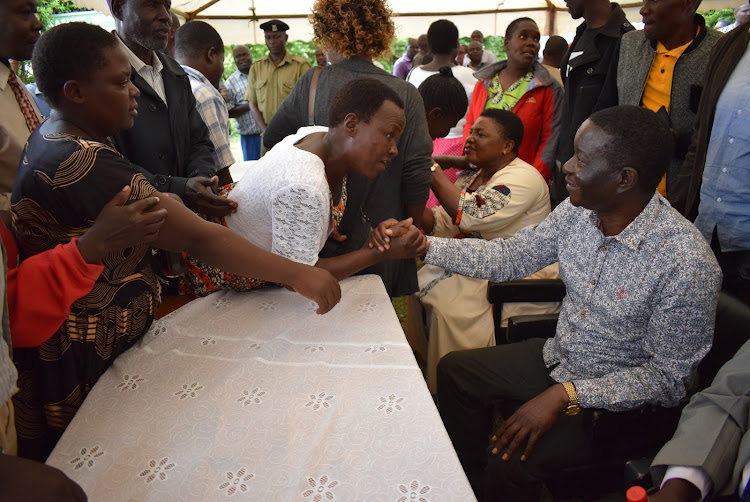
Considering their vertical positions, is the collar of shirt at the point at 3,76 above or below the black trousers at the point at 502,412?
above

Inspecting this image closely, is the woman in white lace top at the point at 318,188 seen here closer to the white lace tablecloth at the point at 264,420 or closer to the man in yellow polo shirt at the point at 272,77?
the white lace tablecloth at the point at 264,420

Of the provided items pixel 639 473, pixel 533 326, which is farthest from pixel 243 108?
pixel 639 473

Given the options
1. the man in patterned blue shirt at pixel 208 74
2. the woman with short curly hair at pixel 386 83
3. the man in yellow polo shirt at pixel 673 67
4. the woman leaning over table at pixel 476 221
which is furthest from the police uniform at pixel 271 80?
the man in yellow polo shirt at pixel 673 67

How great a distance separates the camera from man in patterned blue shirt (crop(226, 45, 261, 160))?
23.2 feet

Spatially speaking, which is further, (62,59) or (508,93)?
(508,93)

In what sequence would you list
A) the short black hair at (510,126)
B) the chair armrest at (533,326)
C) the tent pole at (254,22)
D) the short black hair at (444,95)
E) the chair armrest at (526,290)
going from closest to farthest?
the chair armrest at (533,326) < the chair armrest at (526,290) < the short black hair at (510,126) < the short black hair at (444,95) < the tent pole at (254,22)

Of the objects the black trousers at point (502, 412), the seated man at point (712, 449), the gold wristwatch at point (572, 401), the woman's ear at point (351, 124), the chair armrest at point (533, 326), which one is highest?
the woman's ear at point (351, 124)

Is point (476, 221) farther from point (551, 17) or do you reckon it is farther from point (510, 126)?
point (551, 17)

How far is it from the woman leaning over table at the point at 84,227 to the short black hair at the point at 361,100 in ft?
2.34

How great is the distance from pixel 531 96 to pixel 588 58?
2.11ft

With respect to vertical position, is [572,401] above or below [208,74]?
below

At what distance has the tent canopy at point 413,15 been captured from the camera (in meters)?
10.1

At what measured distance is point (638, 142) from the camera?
1.73m

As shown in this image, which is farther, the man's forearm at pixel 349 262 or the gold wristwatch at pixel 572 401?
the man's forearm at pixel 349 262
